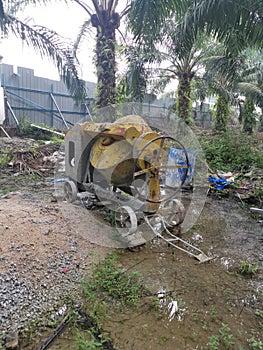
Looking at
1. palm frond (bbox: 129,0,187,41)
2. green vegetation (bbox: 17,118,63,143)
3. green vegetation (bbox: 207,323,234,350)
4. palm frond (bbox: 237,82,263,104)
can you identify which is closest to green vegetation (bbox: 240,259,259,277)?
green vegetation (bbox: 207,323,234,350)

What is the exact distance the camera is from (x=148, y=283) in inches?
106

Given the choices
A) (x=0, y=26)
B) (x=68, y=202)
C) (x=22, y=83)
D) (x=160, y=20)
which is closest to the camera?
(x=68, y=202)

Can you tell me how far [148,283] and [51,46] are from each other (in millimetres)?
6257

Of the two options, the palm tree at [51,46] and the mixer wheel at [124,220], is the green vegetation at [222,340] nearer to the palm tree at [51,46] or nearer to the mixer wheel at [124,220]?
the mixer wheel at [124,220]

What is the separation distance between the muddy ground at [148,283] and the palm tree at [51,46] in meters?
3.94

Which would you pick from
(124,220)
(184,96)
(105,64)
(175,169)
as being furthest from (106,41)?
(124,220)

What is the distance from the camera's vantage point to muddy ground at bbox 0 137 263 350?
2.05 m

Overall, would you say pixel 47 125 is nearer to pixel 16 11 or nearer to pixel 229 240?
pixel 16 11

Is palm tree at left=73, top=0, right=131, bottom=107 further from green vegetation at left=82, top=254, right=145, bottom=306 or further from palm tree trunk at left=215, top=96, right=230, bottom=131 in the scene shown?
palm tree trunk at left=215, top=96, right=230, bottom=131

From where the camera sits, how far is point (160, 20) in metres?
5.05

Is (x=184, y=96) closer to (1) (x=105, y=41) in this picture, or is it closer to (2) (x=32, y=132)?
(1) (x=105, y=41)

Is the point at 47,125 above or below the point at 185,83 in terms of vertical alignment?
below

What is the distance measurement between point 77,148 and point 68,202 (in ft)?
3.26

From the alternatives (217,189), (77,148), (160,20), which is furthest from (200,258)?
(160,20)
